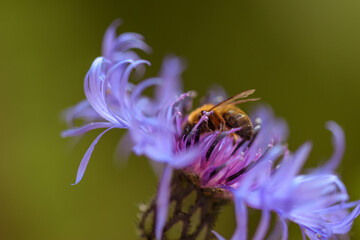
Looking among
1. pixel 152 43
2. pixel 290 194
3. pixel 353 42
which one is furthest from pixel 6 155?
pixel 353 42

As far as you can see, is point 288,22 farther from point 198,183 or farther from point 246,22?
point 198,183

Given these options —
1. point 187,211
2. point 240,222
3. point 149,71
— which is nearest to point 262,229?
point 240,222

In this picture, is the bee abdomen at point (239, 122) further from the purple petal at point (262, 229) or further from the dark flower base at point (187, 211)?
the purple petal at point (262, 229)

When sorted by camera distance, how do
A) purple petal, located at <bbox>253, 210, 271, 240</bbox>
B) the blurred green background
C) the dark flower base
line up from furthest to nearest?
the blurred green background
the dark flower base
purple petal, located at <bbox>253, 210, 271, 240</bbox>

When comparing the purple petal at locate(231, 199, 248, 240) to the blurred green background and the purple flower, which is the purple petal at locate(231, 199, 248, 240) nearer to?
the purple flower

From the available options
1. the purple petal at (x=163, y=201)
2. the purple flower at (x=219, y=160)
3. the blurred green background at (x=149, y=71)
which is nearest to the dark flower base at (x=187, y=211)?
the purple flower at (x=219, y=160)

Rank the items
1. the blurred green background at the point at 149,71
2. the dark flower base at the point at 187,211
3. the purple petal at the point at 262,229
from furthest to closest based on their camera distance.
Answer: the blurred green background at the point at 149,71 < the dark flower base at the point at 187,211 < the purple petal at the point at 262,229

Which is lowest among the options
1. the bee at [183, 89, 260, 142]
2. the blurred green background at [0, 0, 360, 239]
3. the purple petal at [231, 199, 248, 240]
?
the blurred green background at [0, 0, 360, 239]

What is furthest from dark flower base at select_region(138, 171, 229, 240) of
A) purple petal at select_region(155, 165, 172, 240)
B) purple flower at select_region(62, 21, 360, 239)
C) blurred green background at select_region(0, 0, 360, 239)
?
blurred green background at select_region(0, 0, 360, 239)
